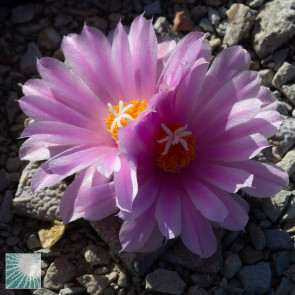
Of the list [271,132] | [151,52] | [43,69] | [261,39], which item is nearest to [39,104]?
[43,69]

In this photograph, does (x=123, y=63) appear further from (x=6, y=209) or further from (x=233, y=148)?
(x=6, y=209)

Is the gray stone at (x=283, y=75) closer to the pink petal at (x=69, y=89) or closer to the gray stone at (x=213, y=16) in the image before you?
the gray stone at (x=213, y=16)

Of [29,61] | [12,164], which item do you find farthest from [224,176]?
[29,61]

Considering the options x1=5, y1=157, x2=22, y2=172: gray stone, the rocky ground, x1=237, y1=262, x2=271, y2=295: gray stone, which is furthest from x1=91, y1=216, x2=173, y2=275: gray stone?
x1=5, y1=157, x2=22, y2=172: gray stone

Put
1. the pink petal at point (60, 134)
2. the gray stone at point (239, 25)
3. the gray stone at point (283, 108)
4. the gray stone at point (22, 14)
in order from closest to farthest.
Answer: the pink petal at point (60, 134) < the gray stone at point (283, 108) < the gray stone at point (239, 25) < the gray stone at point (22, 14)

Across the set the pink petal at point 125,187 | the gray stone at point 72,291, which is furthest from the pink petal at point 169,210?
the gray stone at point 72,291

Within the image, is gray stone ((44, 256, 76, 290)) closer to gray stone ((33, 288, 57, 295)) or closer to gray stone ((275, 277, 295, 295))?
gray stone ((33, 288, 57, 295))
